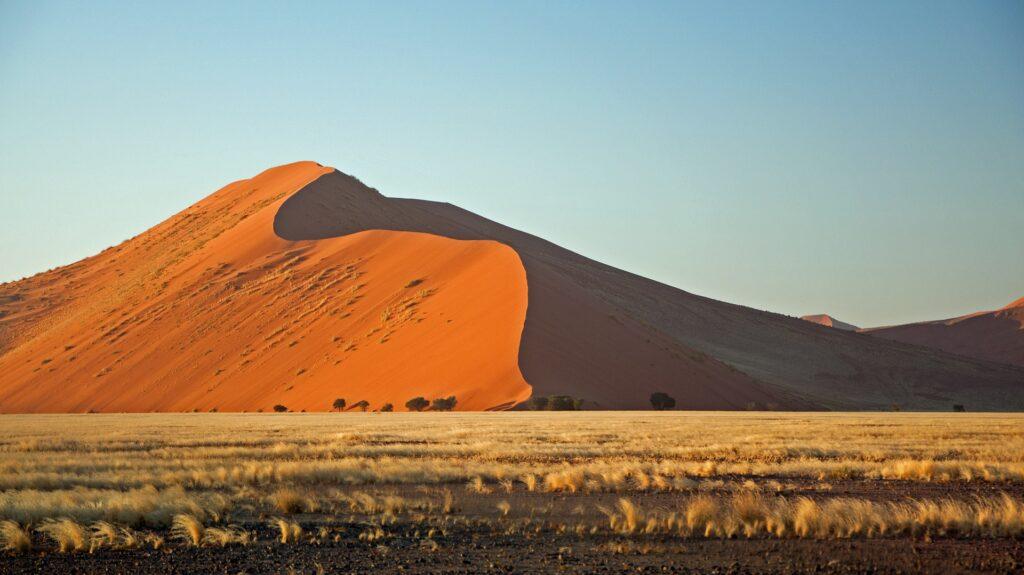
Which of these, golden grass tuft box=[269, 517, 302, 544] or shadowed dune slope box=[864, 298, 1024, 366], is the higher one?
shadowed dune slope box=[864, 298, 1024, 366]

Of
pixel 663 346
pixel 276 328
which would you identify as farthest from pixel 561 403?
pixel 276 328

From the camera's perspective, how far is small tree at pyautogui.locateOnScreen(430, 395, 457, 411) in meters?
47.1

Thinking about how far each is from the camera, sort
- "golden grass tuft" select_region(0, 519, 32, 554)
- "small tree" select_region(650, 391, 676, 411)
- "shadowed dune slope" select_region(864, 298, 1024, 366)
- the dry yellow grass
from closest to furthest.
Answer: "golden grass tuft" select_region(0, 519, 32, 554), the dry yellow grass, "small tree" select_region(650, 391, 676, 411), "shadowed dune slope" select_region(864, 298, 1024, 366)

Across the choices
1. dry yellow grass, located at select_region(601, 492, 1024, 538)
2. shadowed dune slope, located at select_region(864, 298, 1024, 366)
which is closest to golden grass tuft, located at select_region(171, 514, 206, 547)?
dry yellow grass, located at select_region(601, 492, 1024, 538)

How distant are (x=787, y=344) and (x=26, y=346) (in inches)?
2726

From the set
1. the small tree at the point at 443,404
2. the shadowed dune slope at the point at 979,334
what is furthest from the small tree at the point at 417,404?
the shadowed dune slope at the point at 979,334

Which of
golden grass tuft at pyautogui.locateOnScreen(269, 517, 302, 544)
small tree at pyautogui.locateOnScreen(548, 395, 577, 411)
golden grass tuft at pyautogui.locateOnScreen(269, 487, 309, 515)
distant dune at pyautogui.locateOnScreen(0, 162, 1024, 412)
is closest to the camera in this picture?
golden grass tuft at pyautogui.locateOnScreen(269, 517, 302, 544)

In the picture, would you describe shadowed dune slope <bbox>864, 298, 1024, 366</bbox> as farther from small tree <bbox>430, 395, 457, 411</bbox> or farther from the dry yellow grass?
the dry yellow grass

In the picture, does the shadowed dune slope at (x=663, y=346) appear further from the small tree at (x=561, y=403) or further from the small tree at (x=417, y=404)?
the small tree at (x=417, y=404)

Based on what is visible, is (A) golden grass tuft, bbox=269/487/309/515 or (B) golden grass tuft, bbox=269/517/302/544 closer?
(B) golden grass tuft, bbox=269/517/302/544

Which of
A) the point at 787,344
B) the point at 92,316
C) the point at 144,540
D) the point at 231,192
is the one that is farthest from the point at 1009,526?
the point at 231,192

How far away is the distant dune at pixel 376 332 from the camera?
54.2m

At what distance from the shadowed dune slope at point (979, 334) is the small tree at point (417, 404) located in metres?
97.1

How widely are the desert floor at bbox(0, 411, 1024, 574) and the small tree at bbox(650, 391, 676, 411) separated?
28.4 meters
